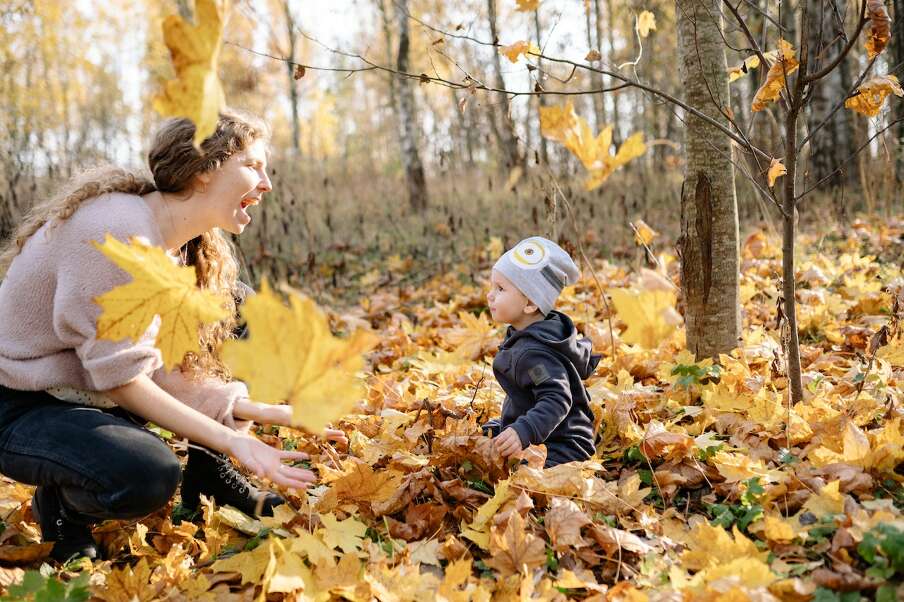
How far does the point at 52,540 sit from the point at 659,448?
1637 millimetres

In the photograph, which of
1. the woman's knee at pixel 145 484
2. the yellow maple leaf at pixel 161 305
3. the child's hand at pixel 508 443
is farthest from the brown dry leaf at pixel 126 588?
the child's hand at pixel 508 443

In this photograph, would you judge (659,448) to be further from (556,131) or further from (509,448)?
(556,131)

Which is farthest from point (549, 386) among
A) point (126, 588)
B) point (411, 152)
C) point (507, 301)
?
point (411, 152)

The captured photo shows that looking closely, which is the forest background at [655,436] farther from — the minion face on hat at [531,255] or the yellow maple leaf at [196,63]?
the minion face on hat at [531,255]

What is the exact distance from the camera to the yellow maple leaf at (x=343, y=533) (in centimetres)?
154

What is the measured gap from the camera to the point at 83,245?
1553 millimetres

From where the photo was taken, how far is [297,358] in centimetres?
96

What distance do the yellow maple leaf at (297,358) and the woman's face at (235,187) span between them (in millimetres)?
810

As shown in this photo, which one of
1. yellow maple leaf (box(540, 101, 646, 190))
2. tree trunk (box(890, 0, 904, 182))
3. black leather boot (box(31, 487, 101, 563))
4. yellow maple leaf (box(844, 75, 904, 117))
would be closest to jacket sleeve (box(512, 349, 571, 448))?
yellow maple leaf (box(540, 101, 646, 190))

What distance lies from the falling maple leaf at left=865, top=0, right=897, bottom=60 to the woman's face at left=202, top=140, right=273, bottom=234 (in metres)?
1.44

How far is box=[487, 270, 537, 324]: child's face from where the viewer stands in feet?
6.16

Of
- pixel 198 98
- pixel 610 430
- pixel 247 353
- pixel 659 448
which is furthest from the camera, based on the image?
pixel 610 430

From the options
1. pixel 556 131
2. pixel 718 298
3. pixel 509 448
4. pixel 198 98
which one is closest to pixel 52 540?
pixel 509 448

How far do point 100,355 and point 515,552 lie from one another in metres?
1.03
